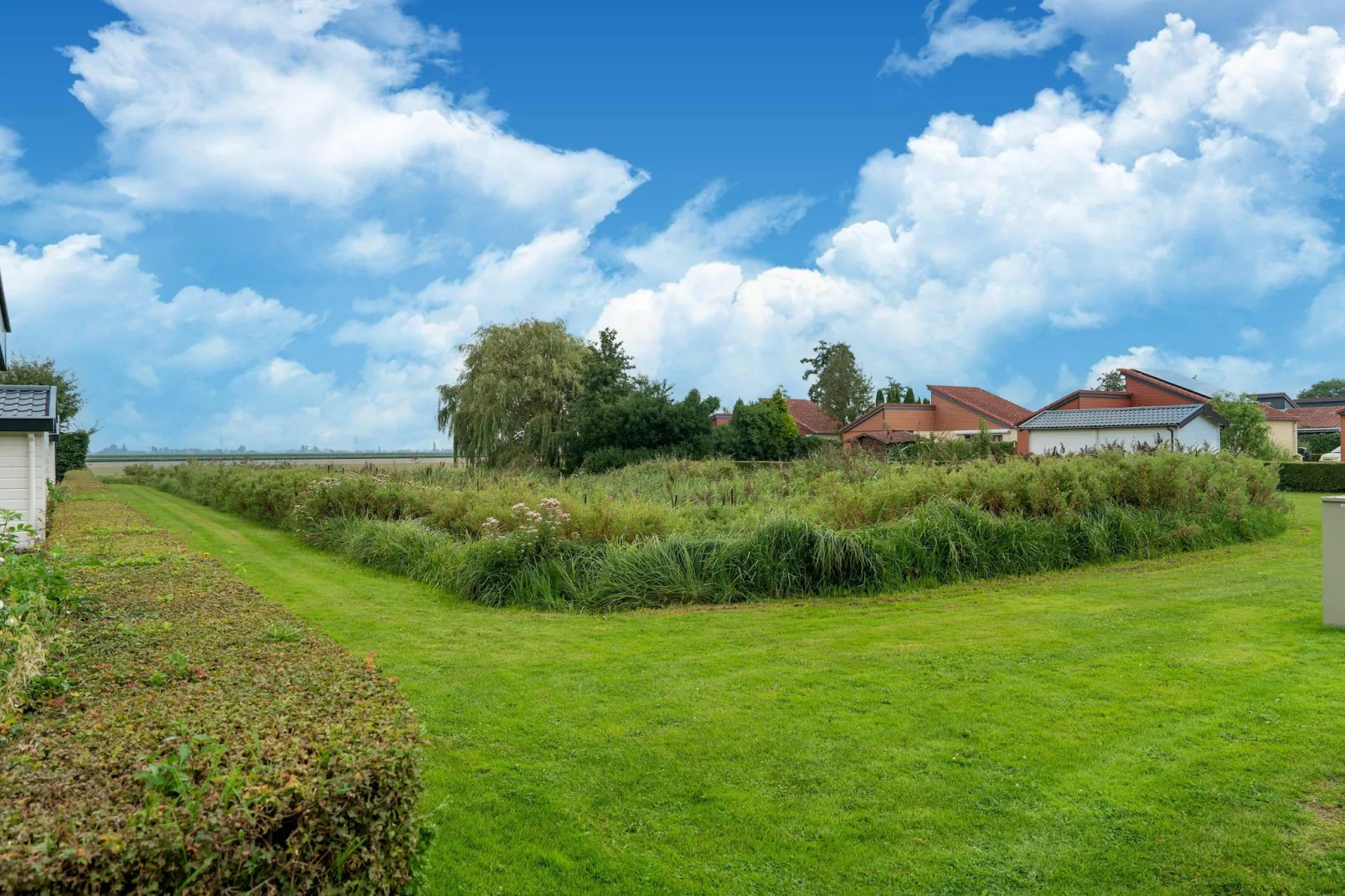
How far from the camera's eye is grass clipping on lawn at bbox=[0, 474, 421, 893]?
206 centimetres

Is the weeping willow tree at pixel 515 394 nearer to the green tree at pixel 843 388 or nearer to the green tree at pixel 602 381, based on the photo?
the green tree at pixel 602 381

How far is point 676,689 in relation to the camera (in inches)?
216

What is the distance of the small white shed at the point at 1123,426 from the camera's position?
2889 centimetres

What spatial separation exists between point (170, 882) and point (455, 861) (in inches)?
56.8

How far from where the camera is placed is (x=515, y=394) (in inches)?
1251

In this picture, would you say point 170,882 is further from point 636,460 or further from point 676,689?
point 636,460

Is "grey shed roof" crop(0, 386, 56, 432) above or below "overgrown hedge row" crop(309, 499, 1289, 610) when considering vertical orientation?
above

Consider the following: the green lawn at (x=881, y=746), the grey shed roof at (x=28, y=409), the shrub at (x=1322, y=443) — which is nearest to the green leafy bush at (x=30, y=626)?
the green lawn at (x=881, y=746)

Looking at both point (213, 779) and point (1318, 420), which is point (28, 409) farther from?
point (1318, 420)

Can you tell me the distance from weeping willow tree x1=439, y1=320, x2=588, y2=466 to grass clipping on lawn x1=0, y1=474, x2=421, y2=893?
27.4 meters

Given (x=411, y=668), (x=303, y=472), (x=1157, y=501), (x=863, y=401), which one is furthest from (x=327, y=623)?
(x=863, y=401)

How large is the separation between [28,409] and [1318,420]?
65868mm

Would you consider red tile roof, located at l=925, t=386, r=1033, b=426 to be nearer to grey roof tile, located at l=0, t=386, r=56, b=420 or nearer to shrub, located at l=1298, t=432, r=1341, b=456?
shrub, located at l=1298, t=432, r=1341, b=456

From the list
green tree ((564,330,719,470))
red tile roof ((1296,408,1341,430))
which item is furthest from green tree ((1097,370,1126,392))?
green tree ((564,330,719,470))
